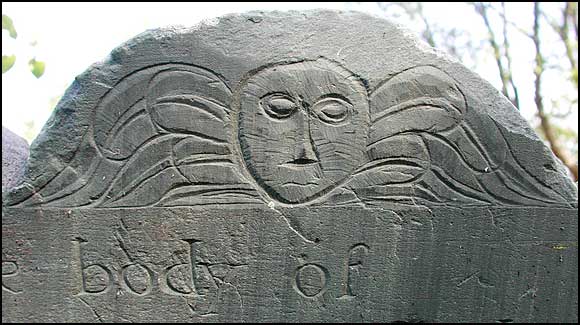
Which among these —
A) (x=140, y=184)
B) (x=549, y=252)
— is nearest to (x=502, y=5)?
(x=549, y=252)

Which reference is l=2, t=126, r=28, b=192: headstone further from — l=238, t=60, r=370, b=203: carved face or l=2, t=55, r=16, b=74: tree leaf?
l=238, t=60, r=370, b=203: carved face

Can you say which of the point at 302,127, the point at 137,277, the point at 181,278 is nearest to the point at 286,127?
the point at 302,127

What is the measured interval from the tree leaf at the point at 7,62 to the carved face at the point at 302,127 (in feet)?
3.41

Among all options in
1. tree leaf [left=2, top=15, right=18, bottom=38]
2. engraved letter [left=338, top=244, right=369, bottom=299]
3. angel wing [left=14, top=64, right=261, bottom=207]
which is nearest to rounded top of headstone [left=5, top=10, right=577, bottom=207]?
angel wing [left=14, top=64, right=261, bottom=207]

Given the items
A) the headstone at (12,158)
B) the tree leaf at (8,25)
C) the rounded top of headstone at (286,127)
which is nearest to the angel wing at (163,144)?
the rounded top of headstone at (286,127)

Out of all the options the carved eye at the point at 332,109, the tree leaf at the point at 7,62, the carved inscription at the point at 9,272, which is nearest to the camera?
the carved inscription at the point at 9,272

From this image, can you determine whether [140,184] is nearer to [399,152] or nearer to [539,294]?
[399,152]

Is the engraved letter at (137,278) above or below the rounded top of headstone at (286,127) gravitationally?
below

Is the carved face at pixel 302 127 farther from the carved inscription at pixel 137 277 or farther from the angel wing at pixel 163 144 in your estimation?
the carved inscription at pixel 137 277

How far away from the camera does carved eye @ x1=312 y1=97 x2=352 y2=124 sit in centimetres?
232

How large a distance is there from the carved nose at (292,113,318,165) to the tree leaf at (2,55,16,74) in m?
1.28

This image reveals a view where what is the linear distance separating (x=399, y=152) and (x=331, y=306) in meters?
0.68

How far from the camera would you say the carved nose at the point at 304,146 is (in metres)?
2.30

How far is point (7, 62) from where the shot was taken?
2473 mm
